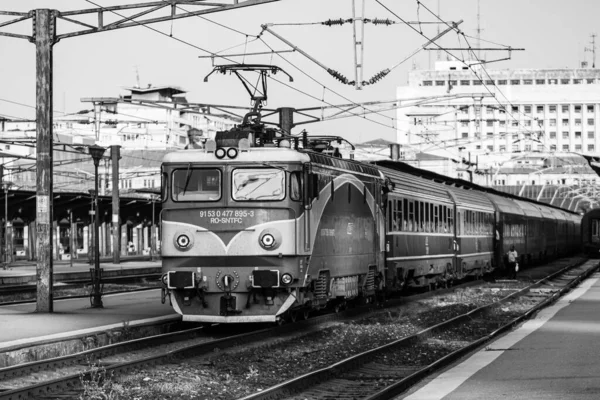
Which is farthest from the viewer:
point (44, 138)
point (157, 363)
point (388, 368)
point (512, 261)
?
point (512, 261)

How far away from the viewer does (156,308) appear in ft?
79.2

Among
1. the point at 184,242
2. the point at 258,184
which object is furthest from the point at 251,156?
the point at 184,242

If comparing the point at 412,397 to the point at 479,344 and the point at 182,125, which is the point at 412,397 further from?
the point at 182,125

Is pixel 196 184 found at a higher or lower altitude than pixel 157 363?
higher

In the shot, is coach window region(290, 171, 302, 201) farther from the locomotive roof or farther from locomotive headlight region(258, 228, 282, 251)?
locomotive headlight region(258, 228, 282, 251)

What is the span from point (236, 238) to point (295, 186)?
4.49 ft

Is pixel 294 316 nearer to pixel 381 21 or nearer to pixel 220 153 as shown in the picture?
pixel 220 153

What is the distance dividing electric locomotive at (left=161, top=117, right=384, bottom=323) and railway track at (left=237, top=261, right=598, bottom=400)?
7.96 ft

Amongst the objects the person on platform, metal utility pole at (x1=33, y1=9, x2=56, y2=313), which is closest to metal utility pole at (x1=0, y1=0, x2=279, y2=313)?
metal utility pole at (x1=33, y1=9, x2=56, y2=313)

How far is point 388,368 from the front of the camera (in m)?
15.2

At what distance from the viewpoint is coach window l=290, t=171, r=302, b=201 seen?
18.4m

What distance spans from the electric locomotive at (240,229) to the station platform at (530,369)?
3.71m

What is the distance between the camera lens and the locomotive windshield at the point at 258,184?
1844 centimetres

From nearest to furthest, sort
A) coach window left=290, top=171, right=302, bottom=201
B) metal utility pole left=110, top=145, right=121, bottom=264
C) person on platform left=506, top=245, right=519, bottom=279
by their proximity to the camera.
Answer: coach window left=290, top=171, right=302, bottom=201
person on platform left=506, top=245, right=519, bottom=279
metal utility pole left=110, top=145, right=121, bottom=264
